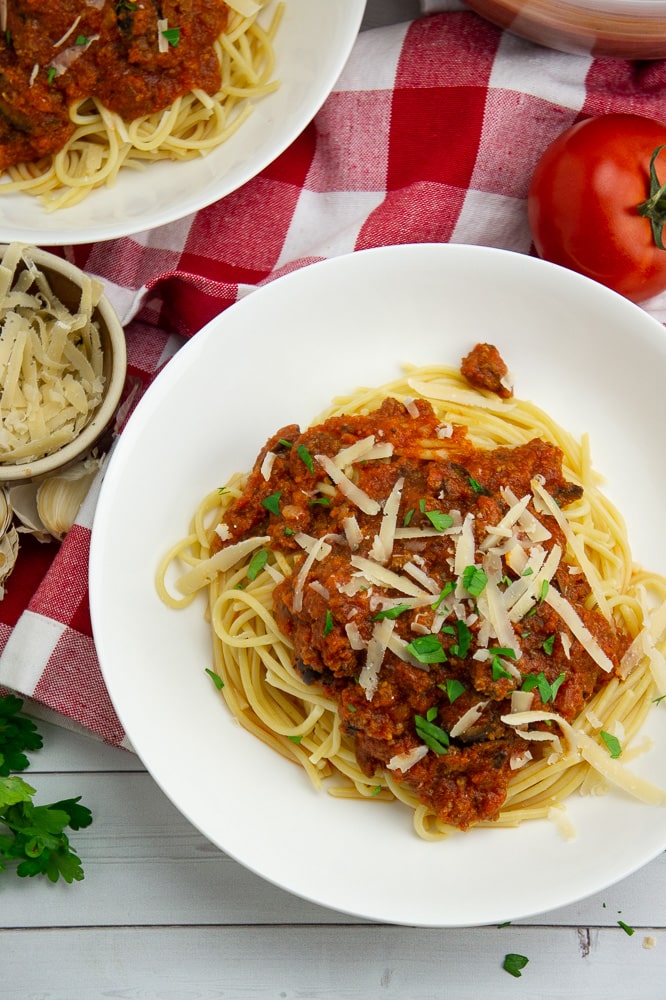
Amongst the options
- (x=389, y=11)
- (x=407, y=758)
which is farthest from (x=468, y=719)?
(x=389, y=11)

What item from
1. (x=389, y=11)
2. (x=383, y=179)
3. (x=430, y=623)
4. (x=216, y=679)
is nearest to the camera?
(x=430, y=623)

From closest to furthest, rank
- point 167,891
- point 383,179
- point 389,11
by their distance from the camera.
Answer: point 167,891, point 383,179, point 389,11

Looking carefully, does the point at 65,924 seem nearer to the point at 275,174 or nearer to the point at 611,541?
the point at 611,541

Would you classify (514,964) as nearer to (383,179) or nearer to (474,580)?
(474,580)

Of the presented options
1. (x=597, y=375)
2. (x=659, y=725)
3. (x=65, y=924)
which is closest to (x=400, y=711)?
(x=659, y=725)

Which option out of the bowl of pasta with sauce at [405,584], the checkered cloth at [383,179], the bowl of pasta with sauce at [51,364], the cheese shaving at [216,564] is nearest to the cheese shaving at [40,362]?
the bowl of pasta with sauce at [51,364]

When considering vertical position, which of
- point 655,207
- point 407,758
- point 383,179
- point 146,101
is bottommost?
point 407,758
